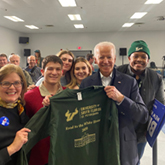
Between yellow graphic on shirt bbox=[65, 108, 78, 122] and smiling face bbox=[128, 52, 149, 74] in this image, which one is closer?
yellow graphic on shirt bbox=[65, 108, 78, 122]

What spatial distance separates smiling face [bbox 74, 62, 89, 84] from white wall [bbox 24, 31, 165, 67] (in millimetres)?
9459

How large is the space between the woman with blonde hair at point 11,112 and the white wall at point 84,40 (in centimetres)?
1015

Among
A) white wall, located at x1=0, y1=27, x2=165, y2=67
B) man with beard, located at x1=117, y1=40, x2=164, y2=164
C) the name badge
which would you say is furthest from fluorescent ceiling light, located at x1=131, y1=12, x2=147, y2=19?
the name badge

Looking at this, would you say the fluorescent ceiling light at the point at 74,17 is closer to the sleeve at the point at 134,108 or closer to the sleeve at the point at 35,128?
the sleeve at the point at 134,108

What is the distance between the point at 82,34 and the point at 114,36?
7.90 feet

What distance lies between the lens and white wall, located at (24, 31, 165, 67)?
1051 cm

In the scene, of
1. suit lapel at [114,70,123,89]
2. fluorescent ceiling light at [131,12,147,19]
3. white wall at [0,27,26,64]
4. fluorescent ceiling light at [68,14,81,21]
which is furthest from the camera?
white wall at [0,27,26,64]

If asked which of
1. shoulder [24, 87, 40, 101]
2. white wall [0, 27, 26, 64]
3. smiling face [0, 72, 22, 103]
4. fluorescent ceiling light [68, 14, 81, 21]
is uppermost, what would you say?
fluorescent ceiling light [68, 14, 81, 21]

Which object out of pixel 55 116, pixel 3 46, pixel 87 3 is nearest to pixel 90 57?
pixel 87 3

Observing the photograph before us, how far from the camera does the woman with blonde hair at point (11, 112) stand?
0.93m

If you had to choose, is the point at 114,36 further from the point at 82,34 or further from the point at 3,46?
the point at 3,46

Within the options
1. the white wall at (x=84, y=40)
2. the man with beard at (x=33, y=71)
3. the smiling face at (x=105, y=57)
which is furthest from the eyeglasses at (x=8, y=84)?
the white wall at (x=84, y=40)

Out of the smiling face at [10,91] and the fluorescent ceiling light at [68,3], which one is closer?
the smiling face at [10,91]

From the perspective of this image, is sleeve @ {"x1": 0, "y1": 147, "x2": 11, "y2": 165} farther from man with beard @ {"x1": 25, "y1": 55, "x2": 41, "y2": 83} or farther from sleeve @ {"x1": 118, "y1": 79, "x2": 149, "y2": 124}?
man with beard @ {"x1": 25, "y1": 55, "x2": 41, "y2": 83}
